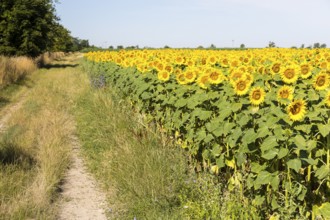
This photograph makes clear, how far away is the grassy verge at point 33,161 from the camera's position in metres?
4.55

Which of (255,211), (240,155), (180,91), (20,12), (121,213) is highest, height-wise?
(20,12)

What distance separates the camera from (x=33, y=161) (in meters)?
6.18

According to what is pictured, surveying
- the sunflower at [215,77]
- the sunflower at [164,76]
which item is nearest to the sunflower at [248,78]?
the sunflower at [215,77]

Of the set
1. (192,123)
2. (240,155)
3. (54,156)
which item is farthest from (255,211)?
(54,156)

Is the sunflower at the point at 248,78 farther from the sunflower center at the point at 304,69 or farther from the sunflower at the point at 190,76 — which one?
the sunflower at the point at 190,76

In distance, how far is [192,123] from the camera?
4832 mm

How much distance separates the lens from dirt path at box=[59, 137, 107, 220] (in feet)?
15.8

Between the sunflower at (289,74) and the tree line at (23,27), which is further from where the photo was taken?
the tree line at (23,27)

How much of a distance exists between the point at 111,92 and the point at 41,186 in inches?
249

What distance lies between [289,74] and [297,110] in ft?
3.18

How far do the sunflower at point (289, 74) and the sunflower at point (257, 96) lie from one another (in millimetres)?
510

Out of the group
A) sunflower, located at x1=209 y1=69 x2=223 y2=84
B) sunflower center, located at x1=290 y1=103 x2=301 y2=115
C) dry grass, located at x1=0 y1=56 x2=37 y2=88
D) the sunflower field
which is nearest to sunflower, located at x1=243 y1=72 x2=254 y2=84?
the sunflower field

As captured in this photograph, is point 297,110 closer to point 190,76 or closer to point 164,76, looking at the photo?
point 190,76

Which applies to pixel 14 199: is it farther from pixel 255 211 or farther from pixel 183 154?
pixel 255 211
